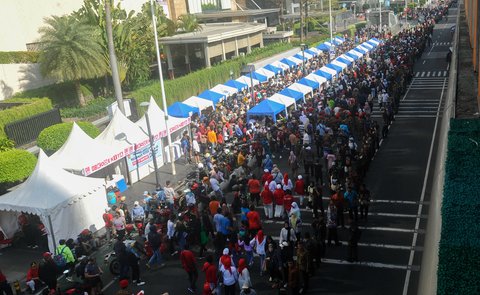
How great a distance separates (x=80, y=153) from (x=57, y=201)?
4056mm

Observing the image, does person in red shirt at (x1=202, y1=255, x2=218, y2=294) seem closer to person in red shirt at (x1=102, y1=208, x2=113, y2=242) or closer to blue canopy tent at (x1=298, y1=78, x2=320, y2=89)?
person in red shirt at (x1=102, y1=208, x2=113, y2=242)

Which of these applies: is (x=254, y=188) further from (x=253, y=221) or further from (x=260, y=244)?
(x=260, y=244)

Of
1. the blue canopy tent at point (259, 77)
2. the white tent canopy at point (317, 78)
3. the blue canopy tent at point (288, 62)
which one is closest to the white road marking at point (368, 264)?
the white tent canopy at point (317, 78)

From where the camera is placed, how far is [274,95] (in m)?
28.8

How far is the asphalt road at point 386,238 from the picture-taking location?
41.7 feet

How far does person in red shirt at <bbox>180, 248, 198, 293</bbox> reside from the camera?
491 inches

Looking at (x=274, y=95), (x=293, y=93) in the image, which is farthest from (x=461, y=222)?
(x=293, y=93)

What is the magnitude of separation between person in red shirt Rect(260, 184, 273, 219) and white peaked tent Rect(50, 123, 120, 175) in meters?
7.45

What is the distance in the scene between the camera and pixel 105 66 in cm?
3397

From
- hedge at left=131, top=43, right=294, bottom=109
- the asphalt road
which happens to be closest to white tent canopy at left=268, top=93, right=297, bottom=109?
the asphalt road

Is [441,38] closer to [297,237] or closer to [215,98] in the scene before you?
[215,98]

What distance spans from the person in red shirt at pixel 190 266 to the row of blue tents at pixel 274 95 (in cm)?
1515

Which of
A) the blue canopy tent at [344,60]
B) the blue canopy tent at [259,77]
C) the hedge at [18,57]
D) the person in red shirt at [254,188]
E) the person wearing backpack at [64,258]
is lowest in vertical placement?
the person wearing backpack at [64,258]

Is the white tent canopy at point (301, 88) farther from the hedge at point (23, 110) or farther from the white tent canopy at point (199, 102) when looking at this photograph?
the hedge at point (23, 110)
